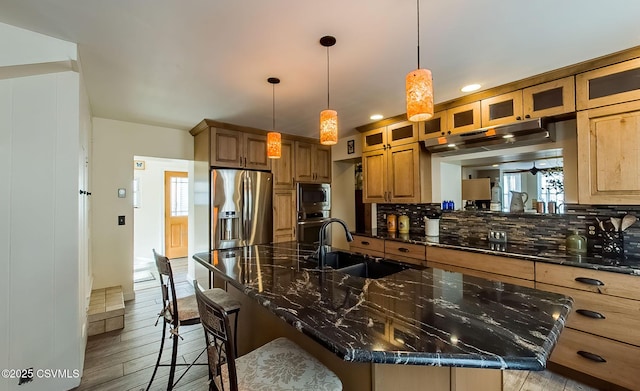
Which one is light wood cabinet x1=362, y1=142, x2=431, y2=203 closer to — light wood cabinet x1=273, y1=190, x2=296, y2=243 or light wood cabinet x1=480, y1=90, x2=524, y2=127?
light wood cabinet x1=480, y1=90, x2=524, y2=127

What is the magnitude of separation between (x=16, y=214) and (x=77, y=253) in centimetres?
42

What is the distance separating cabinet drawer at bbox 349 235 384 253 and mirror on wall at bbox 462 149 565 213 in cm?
118

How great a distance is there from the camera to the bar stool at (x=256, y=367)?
94cm

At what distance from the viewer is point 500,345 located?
820mm

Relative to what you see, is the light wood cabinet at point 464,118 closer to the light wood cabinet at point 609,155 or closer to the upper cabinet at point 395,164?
the upper cabinet at point 395,164

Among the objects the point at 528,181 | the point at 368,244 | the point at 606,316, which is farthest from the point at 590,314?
the point at 368,244

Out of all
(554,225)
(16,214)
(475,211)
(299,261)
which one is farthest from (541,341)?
(16,214)

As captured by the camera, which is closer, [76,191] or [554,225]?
[76,191]

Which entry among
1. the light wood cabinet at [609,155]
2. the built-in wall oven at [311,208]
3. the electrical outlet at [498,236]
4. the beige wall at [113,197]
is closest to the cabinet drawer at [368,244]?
the built-in wall oven at [311,208]

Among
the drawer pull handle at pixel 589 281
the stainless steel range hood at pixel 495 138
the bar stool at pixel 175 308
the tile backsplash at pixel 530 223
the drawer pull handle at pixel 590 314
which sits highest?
the stainless steel range hood at pixel 495 138

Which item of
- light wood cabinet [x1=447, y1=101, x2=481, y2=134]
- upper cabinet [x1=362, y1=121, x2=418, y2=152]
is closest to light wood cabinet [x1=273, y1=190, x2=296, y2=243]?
upper cabinet [x1=362, y1=121, x2=418, y2=152]

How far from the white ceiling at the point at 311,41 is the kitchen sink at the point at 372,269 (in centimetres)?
149

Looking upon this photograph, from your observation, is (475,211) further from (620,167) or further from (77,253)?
(77,253)

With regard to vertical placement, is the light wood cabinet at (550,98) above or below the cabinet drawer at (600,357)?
above
